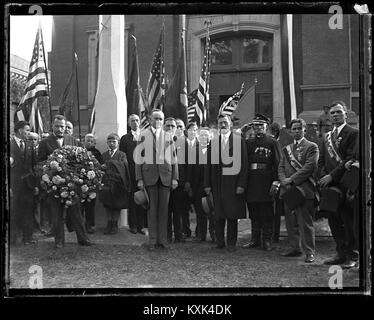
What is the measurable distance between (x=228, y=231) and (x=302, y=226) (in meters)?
0.65

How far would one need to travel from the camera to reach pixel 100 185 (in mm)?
4234

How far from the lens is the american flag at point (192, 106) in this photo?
14.3 ft

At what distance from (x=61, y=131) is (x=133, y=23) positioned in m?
1.16

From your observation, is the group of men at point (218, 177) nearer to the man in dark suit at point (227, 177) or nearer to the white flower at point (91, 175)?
the man in dark suit at point (227, 177)

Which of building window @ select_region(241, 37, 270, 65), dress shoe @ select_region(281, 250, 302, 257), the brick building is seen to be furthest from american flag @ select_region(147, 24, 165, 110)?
dress shoe @ select_region(281, 250, 302, 257)

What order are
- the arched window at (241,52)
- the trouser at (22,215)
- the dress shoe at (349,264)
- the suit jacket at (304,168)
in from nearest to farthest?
the dress shoe at (349,264) → the trouser at (22,215) → the suit jacket at (304,168) → the arched window at (241,52)

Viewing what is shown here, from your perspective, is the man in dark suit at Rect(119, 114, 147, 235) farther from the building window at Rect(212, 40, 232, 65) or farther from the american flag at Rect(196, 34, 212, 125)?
the building window at Rect(212, 40, 232, 65)

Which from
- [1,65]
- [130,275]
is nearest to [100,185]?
[130,275]

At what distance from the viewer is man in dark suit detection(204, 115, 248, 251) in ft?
14.0

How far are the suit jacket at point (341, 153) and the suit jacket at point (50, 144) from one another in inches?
87.6

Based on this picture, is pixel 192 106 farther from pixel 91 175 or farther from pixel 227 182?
pixel 91 175

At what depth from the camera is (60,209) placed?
428 cm

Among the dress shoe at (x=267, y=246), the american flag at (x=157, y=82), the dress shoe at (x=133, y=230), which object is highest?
the american flag at (x=157, y=82)

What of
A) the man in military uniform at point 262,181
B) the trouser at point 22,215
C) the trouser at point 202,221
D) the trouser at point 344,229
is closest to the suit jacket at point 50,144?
the trouser at point 22,215
